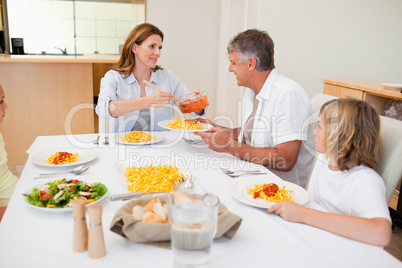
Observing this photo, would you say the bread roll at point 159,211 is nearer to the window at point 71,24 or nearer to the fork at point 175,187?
the fork at point 175,187

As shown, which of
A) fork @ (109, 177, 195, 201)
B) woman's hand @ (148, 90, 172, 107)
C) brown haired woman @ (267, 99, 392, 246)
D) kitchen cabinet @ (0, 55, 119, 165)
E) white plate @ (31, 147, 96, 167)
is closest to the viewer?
brown haired woman @ (267, 99, 392, 246)

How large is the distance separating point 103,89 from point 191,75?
256 centimetres

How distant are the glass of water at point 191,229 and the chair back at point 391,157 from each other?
2.70 feet

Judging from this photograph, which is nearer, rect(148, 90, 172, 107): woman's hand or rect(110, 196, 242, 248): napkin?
rect(110, 196, 242, 248): napkin

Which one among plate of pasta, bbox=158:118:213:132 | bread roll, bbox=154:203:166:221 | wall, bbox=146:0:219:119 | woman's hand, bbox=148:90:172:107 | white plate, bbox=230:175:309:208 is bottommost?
white plate, bbox=230:175:309:208

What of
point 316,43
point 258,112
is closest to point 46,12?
point 316,43

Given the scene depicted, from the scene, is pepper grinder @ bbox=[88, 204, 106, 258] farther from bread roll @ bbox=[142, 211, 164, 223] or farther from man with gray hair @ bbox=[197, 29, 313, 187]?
man with gray hair @ bbox=[197, 29, 313, 187]

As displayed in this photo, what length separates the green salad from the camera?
108 cm

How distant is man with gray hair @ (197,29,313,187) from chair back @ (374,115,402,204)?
419mm

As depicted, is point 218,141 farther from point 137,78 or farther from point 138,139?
point 137,78

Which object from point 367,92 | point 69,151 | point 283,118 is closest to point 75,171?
point 69,151

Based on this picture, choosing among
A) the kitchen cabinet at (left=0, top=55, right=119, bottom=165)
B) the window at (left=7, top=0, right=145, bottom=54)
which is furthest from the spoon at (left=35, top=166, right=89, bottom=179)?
the window at (left=7, top=0, right=145, bottom=54)

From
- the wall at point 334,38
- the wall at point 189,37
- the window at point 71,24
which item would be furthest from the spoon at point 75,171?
the window at point 71,24

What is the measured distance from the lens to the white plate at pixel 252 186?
1.16m
